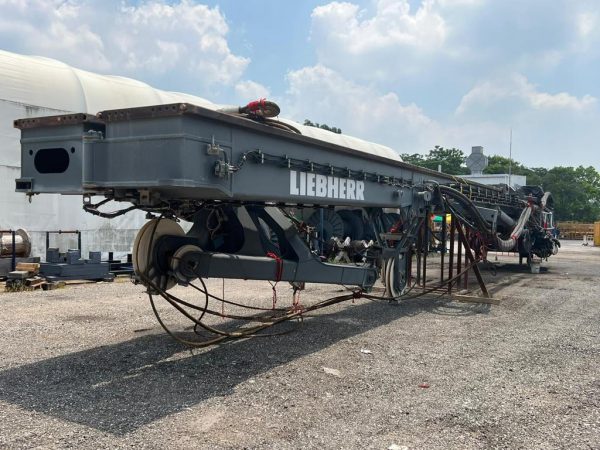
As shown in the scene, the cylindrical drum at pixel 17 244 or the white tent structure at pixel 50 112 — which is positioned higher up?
the white tent structure at pixel 50 112

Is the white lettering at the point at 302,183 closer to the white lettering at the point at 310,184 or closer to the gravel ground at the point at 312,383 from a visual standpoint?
the white lettering at the point at 310,184

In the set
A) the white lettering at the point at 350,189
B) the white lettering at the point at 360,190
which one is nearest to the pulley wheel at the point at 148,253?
the white lettering at the point at 350,189

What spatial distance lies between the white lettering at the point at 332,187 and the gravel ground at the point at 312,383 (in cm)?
168

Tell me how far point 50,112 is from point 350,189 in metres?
9.92

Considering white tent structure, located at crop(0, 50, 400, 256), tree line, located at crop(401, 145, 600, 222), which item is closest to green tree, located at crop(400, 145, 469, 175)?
tree line, located at crop(401, 145, 600, 222)

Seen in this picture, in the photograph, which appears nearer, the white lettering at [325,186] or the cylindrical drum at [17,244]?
the white lettering at [325,186]

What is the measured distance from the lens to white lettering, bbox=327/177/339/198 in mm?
5990

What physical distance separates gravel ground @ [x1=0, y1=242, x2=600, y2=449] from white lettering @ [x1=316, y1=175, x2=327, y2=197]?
5.51 ft

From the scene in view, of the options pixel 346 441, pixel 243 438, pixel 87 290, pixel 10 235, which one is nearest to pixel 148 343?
pixel 243 438

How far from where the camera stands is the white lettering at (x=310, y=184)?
561cm

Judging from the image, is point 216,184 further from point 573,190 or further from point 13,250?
point 573,190

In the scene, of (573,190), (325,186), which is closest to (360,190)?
(325,186)

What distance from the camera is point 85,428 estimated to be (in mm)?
3619

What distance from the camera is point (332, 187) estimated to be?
6.06 metres
